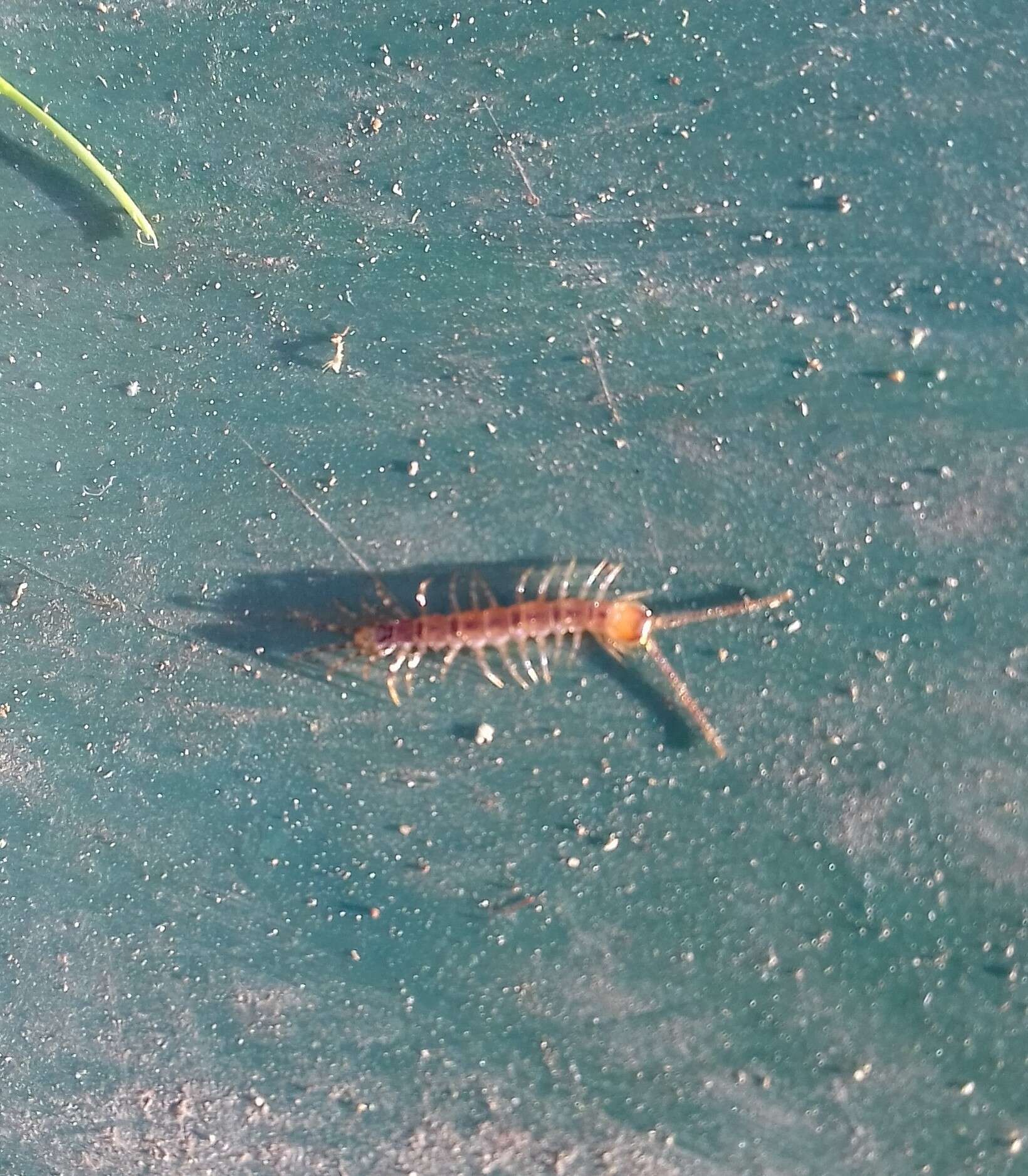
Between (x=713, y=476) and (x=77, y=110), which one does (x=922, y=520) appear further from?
(x=77, y=110)

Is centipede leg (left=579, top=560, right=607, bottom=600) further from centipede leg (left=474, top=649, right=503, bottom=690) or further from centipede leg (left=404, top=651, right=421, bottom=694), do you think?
centipede leg (left=404, top=651, right=421, bottom=694)

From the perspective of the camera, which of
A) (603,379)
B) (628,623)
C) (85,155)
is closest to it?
(628,623)

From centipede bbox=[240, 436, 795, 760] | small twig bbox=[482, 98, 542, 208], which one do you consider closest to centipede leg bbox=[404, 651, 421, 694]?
centipede bbox=[240, 436, 795, 760]

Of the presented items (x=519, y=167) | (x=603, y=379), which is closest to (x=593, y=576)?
(x=603, y=379)

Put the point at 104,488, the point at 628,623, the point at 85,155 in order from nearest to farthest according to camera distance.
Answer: the point at 628,623 → the point at 85,155 → the point at 104,488

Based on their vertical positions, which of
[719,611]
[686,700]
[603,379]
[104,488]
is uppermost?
[603,379]

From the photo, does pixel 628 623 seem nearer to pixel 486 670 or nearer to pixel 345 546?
pixel 486 670

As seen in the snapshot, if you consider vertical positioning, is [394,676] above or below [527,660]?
below

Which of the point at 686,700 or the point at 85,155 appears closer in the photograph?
the point at 686,700
